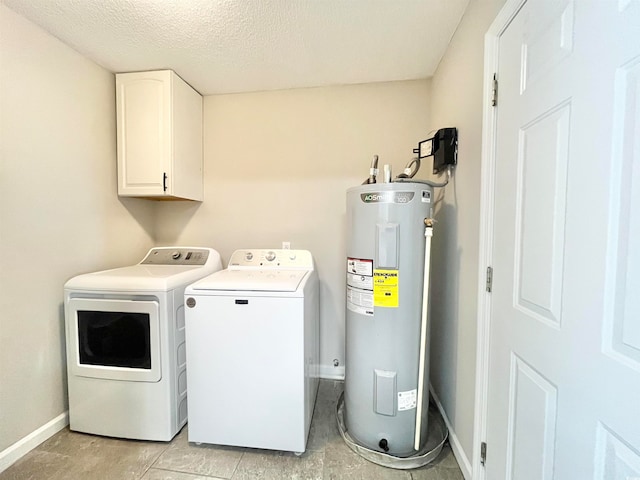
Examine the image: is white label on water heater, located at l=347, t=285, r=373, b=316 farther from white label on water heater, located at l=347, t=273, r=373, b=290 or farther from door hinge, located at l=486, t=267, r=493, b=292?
door hinge, located at l=486, t=267, r=493, b=292

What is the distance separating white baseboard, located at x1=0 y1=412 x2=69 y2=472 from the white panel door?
234cm

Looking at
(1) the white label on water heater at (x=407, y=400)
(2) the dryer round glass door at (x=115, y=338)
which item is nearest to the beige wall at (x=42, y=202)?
(2) the dryer round glass door at (x=115, y=338)

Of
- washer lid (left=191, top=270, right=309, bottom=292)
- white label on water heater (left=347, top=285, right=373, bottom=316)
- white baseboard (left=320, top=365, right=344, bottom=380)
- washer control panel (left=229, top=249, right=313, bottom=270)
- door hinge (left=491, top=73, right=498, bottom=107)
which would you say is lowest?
white baseboard (left=320, top=365, right=344, bottom=380)

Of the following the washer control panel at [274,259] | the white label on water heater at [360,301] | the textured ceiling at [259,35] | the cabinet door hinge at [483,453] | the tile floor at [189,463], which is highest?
the textured ceiling at [259,35]

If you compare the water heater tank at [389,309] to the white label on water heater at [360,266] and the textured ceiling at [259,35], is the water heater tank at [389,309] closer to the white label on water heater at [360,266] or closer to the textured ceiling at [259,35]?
the white label on water heater at [360,266]

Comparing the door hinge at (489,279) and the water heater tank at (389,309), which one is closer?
the door hinge at (489,279)

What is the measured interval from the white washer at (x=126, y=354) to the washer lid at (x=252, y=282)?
0.25 metres

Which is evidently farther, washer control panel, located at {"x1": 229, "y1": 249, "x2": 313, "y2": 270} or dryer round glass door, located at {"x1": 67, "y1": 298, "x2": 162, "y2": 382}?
washer control panel, located at {"x1": 229, "y1": 249, "x2": 313, "y2": 270}

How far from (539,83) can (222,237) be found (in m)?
2.22

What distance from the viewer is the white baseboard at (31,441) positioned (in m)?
1.37

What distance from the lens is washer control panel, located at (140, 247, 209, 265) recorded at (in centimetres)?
208

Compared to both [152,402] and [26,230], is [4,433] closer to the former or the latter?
[152,402]

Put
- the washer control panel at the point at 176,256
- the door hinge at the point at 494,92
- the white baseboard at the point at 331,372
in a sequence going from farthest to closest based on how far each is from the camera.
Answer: the white baseboard at the point at 331,372 → the washer control panel at the point at 176,256 → the door hinge at the point at 494,92

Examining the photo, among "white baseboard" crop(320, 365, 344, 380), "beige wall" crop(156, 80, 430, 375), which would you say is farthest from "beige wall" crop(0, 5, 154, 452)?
"white baseboard" crop(320, 365, 344, 380)
